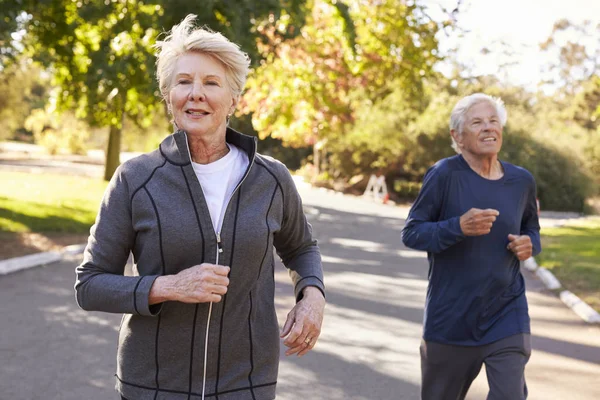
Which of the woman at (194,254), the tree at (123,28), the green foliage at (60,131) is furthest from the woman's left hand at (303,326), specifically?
the green foliage at (60,131)

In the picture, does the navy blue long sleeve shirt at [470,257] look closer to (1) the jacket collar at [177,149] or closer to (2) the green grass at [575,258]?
(1) the jacket collar at [177,149]

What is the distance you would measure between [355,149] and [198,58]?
120 ft

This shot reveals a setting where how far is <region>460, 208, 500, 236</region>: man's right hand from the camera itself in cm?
436

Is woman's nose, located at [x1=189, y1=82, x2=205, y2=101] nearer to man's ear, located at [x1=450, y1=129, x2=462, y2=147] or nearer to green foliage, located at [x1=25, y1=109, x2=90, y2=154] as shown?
man's ear, located at [x1=450, y1=129, x2=462, y2=147]

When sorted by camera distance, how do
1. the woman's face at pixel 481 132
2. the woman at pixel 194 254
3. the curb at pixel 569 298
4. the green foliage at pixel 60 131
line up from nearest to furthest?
the woman at pixel 194 254
the woman's face at pixel 481 132
the curb at pixel 569 298
the green foliage at pixel 60 131

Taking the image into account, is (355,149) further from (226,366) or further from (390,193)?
(226,366)

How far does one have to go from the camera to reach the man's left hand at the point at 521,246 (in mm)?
4457

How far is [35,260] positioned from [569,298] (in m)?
7.45

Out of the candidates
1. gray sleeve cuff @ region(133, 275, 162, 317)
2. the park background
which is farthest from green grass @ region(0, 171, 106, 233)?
gray sleeve cuff @ region(133, 275, 162, 317)

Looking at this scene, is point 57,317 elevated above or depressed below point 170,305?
below

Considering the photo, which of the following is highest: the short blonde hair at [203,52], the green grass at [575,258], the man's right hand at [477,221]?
the short blonde hair at [203,52]

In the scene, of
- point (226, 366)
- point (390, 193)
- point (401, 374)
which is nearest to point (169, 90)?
point (226, 366)

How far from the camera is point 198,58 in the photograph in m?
2.80

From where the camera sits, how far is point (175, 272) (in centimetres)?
273
